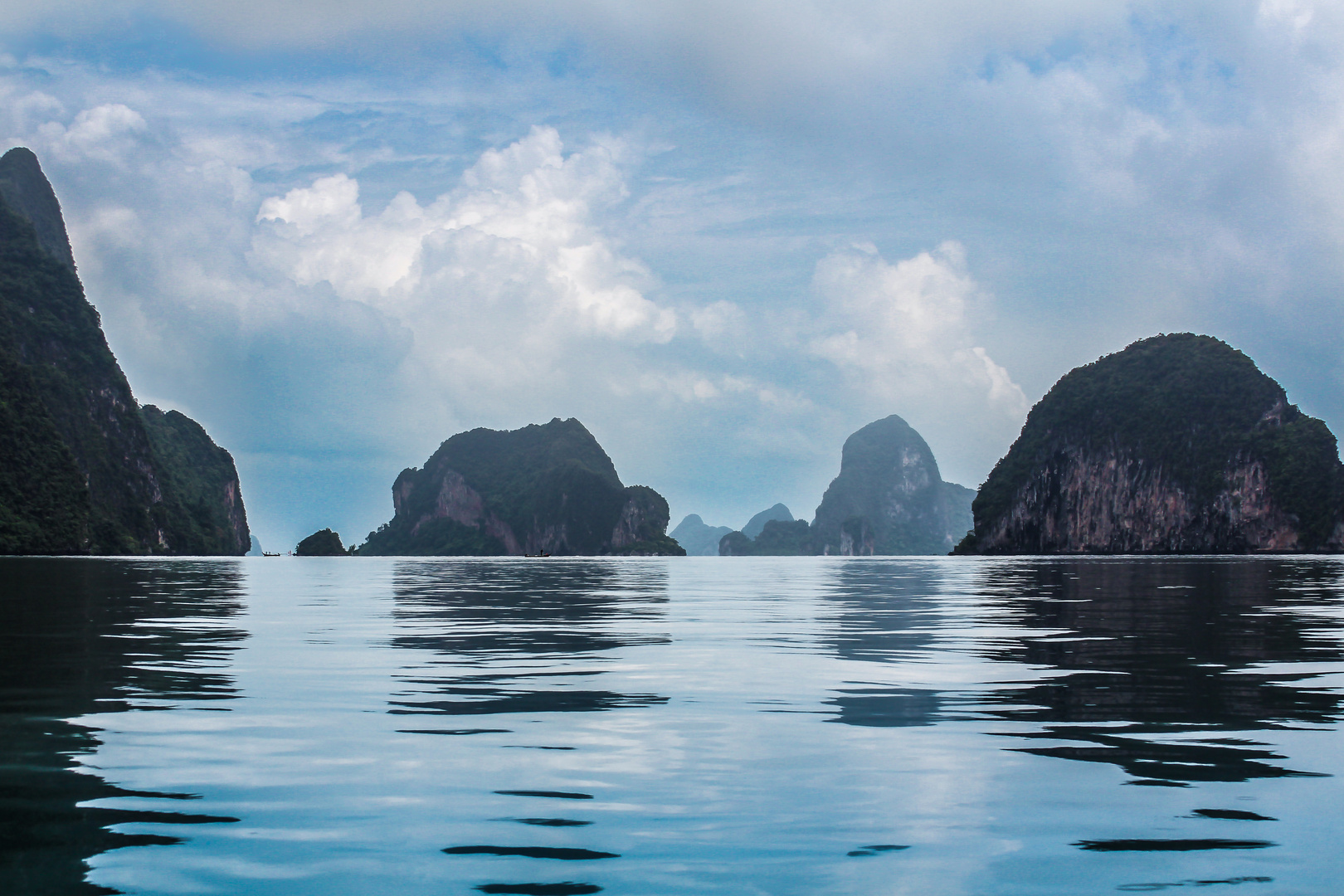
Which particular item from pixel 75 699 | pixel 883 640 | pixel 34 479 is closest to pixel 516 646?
pixel 883 640

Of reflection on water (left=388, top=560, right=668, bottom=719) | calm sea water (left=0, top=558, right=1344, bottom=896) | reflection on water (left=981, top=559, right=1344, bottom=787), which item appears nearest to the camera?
calm sea water (left=0, top=558, right=1344, bottom=896)

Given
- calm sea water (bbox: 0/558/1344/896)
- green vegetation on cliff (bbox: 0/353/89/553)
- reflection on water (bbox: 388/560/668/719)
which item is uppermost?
green vegetation on cliff (bbox: 0/353/89/553)

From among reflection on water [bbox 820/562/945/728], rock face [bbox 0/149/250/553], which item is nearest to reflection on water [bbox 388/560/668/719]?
reflection on water [bbox 820/562/945/728]

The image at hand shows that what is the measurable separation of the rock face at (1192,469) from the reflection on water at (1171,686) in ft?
517

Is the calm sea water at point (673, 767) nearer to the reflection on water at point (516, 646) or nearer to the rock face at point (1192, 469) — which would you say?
the reflection on water at point (516, 646)

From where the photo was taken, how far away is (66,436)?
156m

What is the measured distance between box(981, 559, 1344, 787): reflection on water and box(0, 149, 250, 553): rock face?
5180 inches

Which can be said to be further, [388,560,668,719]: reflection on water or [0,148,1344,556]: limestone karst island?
[0,148,1344,556]: limestone karst island

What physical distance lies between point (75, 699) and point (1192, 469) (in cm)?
19274

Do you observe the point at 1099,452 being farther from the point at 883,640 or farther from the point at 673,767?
the point at 673,767

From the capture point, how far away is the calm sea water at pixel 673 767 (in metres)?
5.01

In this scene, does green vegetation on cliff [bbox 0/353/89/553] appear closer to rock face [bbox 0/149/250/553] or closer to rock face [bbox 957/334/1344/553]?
rock face [bbox 0/149/250/553]

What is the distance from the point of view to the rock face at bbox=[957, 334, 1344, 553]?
161 meters

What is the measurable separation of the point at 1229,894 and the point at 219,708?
28.3ft
